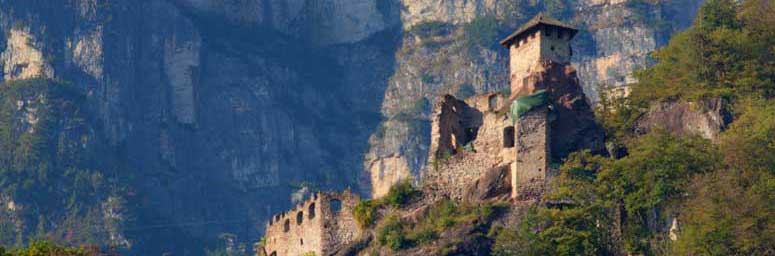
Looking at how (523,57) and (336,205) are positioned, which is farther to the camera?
(336,205)

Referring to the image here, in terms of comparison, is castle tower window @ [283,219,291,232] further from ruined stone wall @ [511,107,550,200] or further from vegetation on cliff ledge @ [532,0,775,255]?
vegetation on cliff ledge @ [532,0,775,255]

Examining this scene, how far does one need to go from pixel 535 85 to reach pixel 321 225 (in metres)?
12.6

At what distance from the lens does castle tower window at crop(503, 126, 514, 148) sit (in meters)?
79.8

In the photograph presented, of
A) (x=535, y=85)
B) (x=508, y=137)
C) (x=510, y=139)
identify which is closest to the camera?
(x=510, y=139)

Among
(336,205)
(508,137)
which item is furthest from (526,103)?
(336,205)

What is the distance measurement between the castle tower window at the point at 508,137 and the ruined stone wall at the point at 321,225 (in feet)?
26.8

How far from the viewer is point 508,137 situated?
8000 centimetres

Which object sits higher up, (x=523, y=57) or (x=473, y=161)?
(x=523, y=57)

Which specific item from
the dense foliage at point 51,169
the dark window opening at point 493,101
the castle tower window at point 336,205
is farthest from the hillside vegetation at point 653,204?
the dense foliage at point 51,169

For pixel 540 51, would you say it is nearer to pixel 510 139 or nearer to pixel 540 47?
pixel 540 47

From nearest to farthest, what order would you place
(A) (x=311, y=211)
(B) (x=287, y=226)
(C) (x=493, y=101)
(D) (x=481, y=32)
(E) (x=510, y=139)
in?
(E) (x=510, y=139)
(C) (x=493, y=101)
(A) (x=311, y=211)
(B) (x=287, y=226)
(D) (x=481, y=32)

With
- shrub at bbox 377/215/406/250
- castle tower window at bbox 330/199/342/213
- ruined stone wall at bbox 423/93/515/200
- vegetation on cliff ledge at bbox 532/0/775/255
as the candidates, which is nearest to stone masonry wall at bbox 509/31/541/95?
ruined stone wall at bbox 423/93/515/200

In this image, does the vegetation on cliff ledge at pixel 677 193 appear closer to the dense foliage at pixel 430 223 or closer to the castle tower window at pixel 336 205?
the dense foliage at pixel 430 223

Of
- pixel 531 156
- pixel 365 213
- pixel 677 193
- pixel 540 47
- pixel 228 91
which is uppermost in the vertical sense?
pixel 228 91
